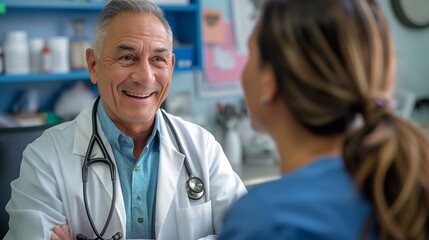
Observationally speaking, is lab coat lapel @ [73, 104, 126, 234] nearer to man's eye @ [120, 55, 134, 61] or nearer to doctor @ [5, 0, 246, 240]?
doctor @ [5, 0, 246, 240]

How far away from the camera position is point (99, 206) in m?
1.43

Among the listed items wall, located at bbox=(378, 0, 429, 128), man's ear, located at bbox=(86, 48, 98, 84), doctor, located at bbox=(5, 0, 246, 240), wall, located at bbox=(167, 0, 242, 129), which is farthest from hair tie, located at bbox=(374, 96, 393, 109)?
wall, located at bbox=(378, 0, 429, 128)

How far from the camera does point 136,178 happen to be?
1.48 meters

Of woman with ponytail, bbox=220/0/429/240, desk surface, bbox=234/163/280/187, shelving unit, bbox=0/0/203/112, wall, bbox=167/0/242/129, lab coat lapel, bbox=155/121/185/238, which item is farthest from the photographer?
wall, bbox=167/0/242/129

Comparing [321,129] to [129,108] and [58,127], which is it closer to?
[129,108]

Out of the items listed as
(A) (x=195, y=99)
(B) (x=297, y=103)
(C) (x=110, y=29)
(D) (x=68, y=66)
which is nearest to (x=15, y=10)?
(D) (x=68, y=66)

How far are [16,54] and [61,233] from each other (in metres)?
1.26

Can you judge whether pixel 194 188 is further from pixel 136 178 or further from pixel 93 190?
pixel 93 190

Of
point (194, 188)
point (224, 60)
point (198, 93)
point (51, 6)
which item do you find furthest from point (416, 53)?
point (194, 188)

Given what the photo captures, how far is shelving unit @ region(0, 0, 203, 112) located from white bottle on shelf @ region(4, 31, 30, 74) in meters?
0.04

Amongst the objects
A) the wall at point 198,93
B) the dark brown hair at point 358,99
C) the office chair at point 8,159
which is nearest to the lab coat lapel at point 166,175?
the office chair at point 8,159

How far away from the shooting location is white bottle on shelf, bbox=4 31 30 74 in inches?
93.6

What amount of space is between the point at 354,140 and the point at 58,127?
1004mm

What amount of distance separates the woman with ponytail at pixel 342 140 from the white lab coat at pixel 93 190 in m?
0.68
